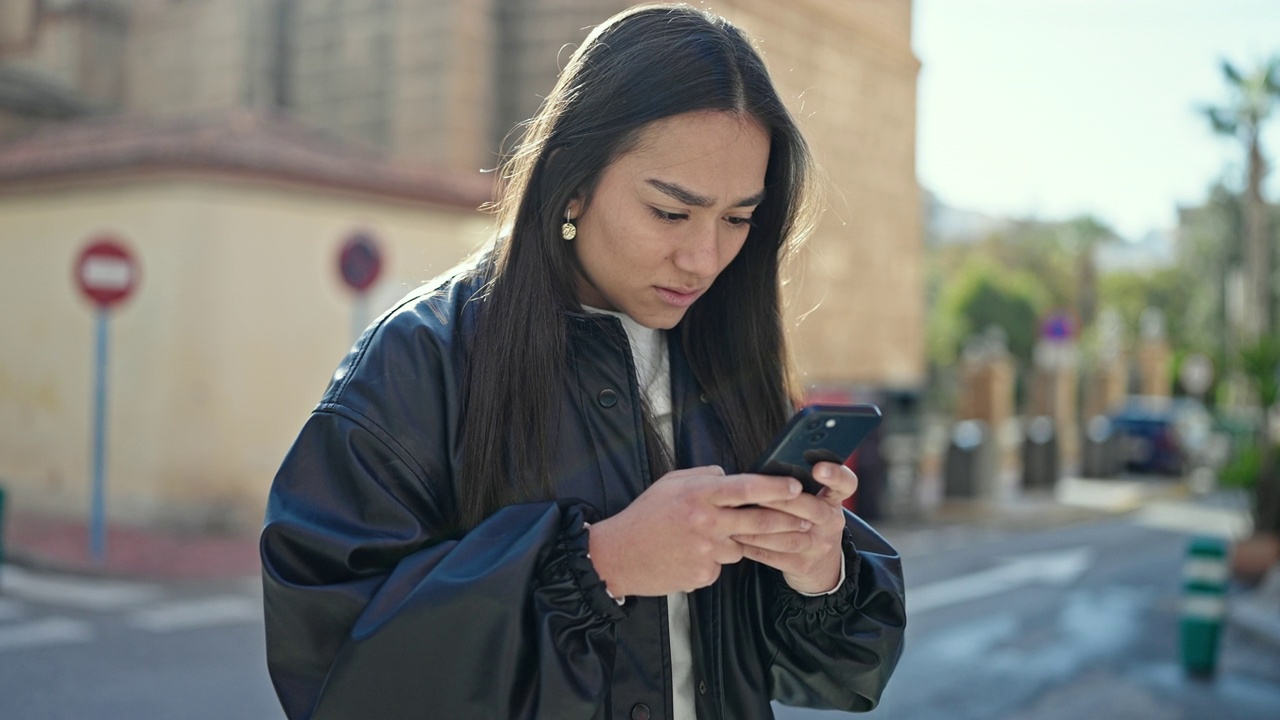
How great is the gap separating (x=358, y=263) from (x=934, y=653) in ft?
18.3

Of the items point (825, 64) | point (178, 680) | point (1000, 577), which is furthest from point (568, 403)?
point (825, 64)

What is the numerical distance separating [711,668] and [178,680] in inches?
217

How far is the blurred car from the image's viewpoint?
23.1 metres

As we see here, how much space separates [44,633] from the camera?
737 centimetres

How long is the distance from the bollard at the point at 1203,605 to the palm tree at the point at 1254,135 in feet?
64.5

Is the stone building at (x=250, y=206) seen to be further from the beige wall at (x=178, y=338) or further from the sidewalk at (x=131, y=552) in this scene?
the sidewalk at (x=131, y=552)

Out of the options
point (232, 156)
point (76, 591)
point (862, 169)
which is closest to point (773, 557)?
point (76, 591)

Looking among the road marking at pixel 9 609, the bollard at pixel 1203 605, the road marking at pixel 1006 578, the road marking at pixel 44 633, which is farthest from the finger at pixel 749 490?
the road marking at pixel 1006 578

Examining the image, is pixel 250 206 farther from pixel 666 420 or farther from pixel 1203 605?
pixel 666 420

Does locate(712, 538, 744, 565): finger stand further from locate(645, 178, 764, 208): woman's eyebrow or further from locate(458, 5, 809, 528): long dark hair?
locate(645, 178, 764, 208): woman's eyebrow

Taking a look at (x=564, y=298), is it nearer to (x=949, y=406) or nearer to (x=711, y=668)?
(x=711, y=668)

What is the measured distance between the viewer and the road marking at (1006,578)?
9.85m

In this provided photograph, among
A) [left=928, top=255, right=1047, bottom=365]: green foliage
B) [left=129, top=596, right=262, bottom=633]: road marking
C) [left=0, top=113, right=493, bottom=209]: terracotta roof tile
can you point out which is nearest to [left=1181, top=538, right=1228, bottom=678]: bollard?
[left=129, top=596, right=262, bottom=633]: road marking

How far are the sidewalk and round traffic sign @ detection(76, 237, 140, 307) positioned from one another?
2.07m
